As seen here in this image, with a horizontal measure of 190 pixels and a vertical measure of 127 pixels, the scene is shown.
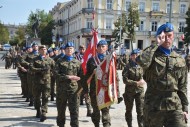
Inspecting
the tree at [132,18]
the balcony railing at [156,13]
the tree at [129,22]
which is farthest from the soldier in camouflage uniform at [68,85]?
the balcony railing at [156,13]

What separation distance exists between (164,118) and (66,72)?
361 cm

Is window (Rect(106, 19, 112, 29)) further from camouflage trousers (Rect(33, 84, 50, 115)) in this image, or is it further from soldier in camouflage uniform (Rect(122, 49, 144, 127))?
soldier in camouflage uniform (Rect(122, 49, 144, 127))

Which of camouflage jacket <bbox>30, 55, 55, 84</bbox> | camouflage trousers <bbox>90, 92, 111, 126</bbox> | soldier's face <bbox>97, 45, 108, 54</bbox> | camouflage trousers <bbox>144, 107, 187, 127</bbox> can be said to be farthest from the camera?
camouflage jacket <bbox>30, 55, 55, 84</bbox>

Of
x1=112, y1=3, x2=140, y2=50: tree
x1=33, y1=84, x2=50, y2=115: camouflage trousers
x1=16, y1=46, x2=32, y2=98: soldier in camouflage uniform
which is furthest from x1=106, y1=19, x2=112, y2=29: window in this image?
x1=33, y1=84, x2=50, y2=115: camouflage trousers

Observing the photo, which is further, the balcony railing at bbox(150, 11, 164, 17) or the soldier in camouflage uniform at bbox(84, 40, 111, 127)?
the balcony railing at bbox(150, 11, 164, 17)

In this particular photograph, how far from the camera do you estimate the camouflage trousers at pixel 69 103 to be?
802 centimetres

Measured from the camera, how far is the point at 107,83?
7559mm

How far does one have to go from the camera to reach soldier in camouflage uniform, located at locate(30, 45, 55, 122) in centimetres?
981

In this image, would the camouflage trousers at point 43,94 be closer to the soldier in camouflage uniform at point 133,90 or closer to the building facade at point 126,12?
the soldier in camouflage uniform at point 133,90

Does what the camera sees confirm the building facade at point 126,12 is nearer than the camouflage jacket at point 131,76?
No

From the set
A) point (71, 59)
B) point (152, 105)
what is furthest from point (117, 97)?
point (152, 105)

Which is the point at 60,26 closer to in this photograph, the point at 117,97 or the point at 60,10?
the point at 60,10

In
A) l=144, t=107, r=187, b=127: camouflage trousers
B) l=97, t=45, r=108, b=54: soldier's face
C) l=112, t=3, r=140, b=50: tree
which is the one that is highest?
l=112, t=3, r=140, b=50: tree

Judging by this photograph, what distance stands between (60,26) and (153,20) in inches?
1324
